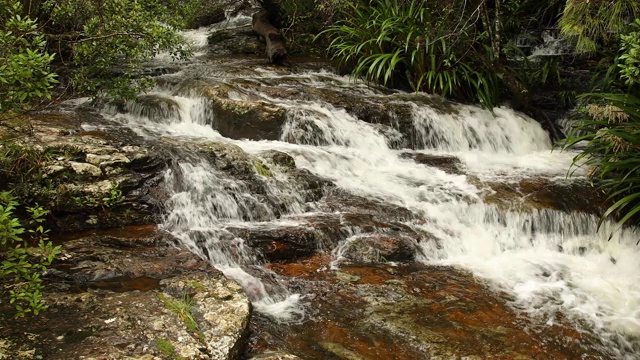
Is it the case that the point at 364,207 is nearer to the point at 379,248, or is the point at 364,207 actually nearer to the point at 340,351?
the point at 379,248

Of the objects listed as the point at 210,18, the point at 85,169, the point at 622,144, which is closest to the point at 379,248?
the point at 85,169

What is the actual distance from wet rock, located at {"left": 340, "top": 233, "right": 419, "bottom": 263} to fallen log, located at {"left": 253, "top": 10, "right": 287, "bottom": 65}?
18.8ft

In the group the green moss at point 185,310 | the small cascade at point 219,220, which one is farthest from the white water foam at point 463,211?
the green moss at point 185,310

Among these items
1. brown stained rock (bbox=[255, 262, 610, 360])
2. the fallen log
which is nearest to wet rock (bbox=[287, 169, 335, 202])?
brown stained rock (bbox=[255, 262, 610, 360])

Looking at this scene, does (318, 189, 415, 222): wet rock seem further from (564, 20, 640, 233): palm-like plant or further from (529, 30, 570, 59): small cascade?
(529, 30, 570, 59): small cascade

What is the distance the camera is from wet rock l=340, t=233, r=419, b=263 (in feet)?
15.0

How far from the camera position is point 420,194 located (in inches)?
230

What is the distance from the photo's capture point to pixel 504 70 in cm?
840

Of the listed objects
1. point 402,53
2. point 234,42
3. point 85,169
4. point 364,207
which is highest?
point 402,53

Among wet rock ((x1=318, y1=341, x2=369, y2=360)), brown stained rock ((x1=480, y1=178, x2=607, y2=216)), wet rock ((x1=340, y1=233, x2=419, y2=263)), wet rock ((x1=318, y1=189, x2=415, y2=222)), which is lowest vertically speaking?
wet rock ((x1=318, y1=341, x2=369, y2=360))

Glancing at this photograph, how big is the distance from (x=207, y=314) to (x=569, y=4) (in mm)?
5563

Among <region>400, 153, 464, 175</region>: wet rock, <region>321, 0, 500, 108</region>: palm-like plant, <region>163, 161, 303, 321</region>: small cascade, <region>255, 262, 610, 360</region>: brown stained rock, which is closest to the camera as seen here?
<region>255, 262, 610, 360</region>: brown stained rock

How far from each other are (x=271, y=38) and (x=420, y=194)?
217 inches

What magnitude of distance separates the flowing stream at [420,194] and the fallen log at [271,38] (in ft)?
2.99
